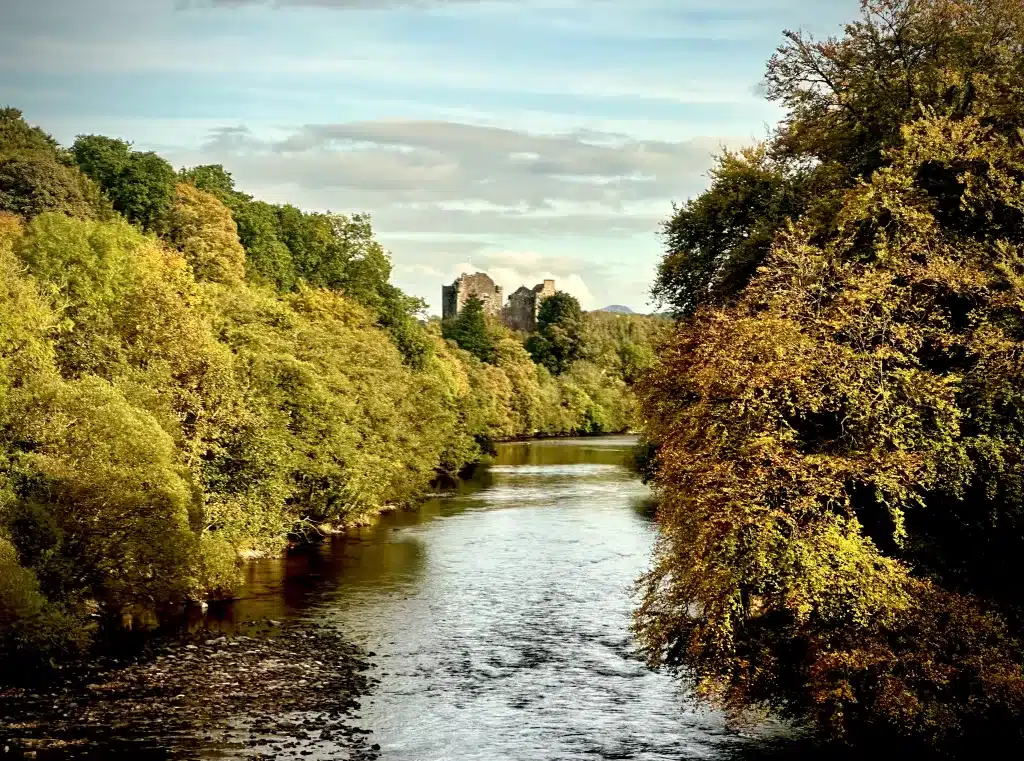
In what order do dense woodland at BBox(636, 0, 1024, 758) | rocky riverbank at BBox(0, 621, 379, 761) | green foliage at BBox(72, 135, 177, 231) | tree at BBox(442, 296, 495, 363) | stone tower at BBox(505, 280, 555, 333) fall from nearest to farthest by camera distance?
dense woodland at BBox(636, 0, 1024, 758)
rocky riverbank at BBox(0, 621, 379, 761)
green foliage at BBox(72, 135, 177, 231)
tree at BBox(442, 296, 495, 363)
stone tower at BBox(505, 280, 555, 333)

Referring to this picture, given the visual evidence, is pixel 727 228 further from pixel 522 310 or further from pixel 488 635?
pixel 522 310

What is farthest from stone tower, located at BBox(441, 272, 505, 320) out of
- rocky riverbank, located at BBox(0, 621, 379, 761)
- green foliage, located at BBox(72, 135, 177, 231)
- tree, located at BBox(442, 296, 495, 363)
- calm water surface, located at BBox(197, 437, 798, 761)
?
rocky riverbank, located at BBox(0, 621, 379, 761)

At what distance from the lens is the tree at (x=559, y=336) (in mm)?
146250

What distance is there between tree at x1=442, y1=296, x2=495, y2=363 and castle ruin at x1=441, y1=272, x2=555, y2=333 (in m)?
47.1

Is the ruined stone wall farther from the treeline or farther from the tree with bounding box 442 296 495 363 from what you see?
the treeline

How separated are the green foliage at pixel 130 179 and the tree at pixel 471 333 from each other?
52.9 meters

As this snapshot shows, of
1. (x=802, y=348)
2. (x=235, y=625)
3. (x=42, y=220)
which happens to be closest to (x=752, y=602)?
(x=802, y=348)

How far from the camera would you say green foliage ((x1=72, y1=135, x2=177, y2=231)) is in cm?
6550

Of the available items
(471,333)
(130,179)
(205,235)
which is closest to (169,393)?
(205,235)

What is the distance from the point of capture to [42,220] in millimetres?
40688

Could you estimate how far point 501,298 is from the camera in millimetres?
178875

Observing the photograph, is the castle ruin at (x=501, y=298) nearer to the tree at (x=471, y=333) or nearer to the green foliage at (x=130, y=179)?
the tree at (x=471, y=333)

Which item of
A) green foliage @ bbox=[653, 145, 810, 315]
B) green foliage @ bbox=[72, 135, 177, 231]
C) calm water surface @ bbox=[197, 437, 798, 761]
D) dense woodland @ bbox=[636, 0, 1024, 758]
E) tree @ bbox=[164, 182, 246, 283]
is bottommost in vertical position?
calm water surface @ bbox=[197, 437, 798, 761]

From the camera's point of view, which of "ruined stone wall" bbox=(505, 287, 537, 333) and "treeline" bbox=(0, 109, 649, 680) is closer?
"treeline" bbox=(0, 109, 649, 680)
